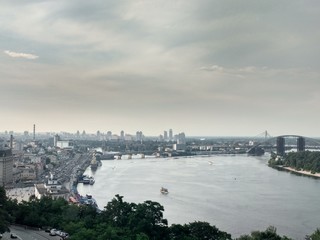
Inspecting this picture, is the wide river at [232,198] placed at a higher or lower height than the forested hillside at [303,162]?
lower

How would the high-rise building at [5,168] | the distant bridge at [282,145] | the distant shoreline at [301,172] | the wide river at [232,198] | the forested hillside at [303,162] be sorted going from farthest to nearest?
the distant bridge at [282,145] → the forested hillside at [303,162] → the distant shoreline at [301,172] → the high-rise building at [5,168] → the wide river at [232,198]

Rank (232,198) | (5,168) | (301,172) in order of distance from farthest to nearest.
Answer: (301,172) → (5,168) → (232,198)

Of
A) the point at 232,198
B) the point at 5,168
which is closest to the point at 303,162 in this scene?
the point at 232,198

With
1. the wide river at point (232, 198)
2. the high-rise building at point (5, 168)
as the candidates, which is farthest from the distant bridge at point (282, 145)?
the high-rise building at point (5, 168)

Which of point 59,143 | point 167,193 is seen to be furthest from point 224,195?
point 59,143

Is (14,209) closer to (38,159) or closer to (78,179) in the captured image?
(78,179)

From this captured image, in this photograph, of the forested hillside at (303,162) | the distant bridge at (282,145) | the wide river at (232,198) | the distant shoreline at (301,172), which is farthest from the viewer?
the distant bridge at (282,145)

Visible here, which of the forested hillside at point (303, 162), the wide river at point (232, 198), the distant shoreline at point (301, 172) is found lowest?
the wide river at point (232, 198)

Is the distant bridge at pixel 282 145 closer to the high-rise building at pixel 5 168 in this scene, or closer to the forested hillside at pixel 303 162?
the forested hillside at pixel 303 162

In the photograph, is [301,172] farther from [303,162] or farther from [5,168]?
[5,168]
